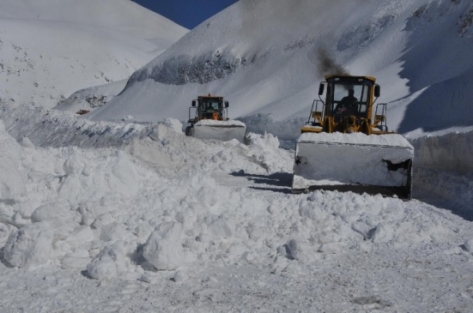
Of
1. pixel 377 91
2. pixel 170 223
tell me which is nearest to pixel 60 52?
pixel 377 91

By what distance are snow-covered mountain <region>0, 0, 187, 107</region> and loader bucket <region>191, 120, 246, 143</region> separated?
36197 mm

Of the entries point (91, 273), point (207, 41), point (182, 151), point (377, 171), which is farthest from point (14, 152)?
point (207, 41)

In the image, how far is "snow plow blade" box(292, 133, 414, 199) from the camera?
8219mm

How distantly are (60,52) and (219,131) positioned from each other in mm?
61008

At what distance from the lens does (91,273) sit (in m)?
4.40

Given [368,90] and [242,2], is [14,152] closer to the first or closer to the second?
[368,90]

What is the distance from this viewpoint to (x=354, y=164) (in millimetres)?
8430

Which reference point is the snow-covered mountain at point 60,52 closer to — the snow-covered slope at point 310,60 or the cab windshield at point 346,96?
the snow-covered slope at point 310,60

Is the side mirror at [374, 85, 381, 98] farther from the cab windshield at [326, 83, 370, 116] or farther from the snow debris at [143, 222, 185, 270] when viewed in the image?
the snow debris at [143, 222, 185, 270]

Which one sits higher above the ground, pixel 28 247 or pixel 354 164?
pixel 354 164

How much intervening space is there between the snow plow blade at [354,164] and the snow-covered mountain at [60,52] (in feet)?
147

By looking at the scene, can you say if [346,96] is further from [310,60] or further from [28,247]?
[310,60]

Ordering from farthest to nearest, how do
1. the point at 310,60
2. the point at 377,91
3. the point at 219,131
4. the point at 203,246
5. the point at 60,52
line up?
1. the point at 60,52
2. the point at 310,60
3. the point at 219,131
4. the point at 377,91
5. the point at 203,246

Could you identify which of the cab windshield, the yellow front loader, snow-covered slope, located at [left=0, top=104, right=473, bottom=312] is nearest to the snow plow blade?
the yellow front loader
